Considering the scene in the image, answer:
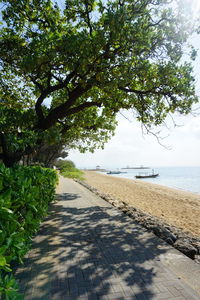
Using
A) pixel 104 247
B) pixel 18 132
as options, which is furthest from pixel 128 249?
pixel 18 132

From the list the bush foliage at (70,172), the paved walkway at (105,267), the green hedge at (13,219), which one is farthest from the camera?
the bush foliage at (70,172)

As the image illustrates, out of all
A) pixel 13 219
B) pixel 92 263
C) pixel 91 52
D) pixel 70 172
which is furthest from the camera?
pixel 70 172

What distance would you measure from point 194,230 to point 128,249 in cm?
470

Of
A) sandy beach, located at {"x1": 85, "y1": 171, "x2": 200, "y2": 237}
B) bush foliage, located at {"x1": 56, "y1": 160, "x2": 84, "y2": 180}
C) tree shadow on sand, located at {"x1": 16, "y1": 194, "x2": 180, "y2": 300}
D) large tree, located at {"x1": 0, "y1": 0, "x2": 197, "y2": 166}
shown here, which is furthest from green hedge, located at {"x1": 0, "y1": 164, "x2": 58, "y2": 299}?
bush foliage, located at {"x1": 56, "y1": 160, "x2": 84, "y2": 180}

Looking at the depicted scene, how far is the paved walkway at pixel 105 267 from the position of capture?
2953mm

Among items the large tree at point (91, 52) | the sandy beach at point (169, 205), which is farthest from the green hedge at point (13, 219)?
the sandy beach at point (169, 205)

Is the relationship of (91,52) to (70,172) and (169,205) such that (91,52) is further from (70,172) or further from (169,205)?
(70,172)

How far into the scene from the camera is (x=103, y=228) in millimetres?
6090

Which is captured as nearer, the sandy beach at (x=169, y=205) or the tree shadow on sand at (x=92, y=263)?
the tree shadow on sand at (x=92, y=263)

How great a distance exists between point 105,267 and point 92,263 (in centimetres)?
30

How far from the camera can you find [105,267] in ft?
12.1

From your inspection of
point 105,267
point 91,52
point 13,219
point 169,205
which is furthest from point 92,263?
point 169,205

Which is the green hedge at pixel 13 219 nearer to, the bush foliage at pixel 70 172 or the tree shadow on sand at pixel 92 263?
the tree shadow on sand at pixel 92 263

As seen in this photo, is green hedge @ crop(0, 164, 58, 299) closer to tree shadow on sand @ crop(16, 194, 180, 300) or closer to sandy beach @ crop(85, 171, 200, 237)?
tree shadow on sand @ crop(16, 194, 180, 300)
